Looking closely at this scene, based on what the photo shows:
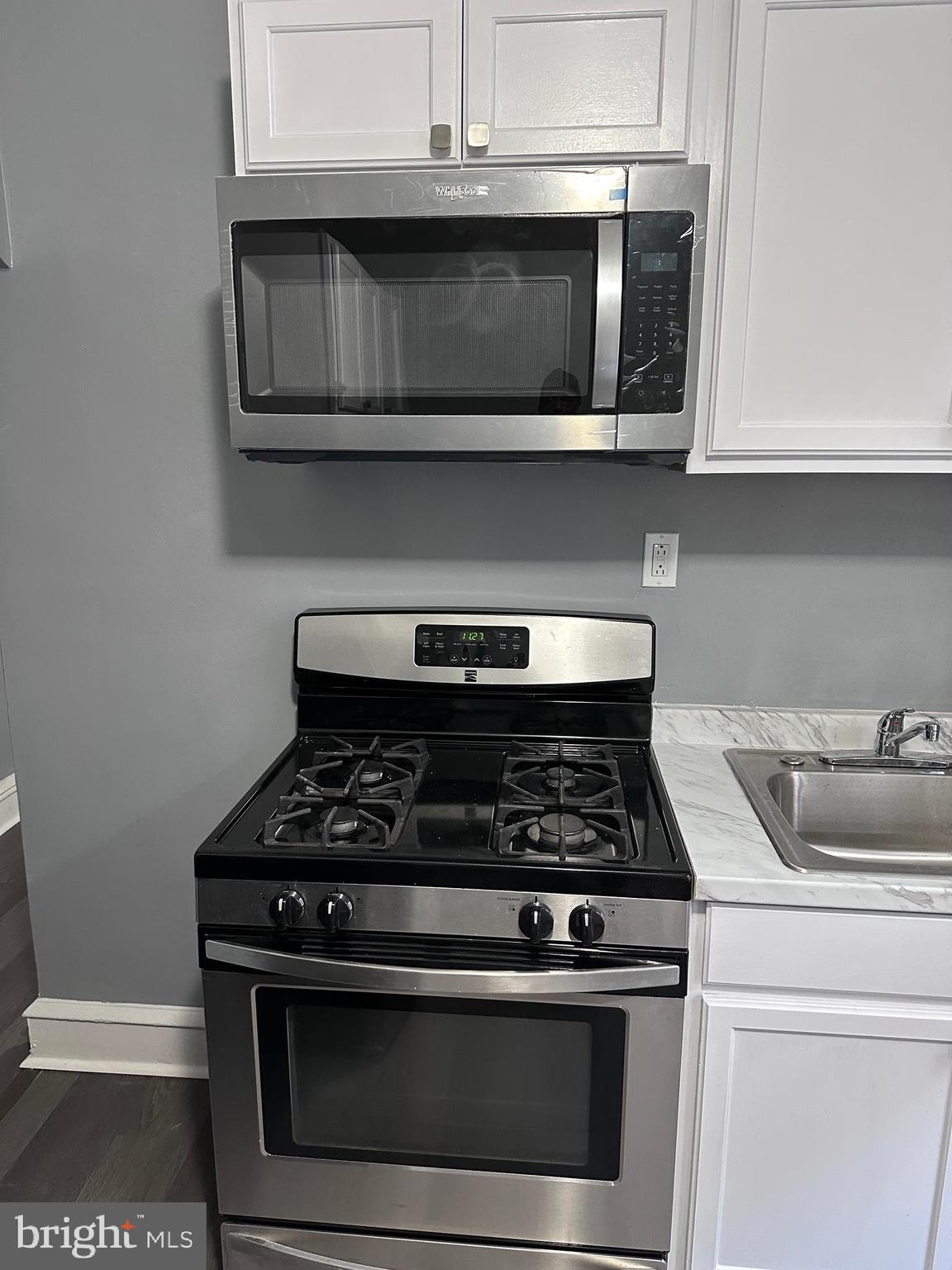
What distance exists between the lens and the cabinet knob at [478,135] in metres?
1.35

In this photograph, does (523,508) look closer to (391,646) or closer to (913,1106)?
(391,646)

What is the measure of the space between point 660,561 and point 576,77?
2.77 ft

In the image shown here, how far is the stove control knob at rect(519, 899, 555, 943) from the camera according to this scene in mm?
1275

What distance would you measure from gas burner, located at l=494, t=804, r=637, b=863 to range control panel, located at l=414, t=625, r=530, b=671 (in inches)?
14.2

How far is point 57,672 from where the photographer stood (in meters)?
→ 1.98

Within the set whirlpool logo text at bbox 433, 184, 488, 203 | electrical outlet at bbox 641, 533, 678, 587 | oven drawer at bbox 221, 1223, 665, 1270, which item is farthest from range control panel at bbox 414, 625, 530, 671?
oven drawer at bbox 221, 1223, 665, 1270

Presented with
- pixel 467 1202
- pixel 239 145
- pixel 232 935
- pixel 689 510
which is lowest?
pixel 467 1202

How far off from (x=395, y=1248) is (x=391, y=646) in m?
1.02

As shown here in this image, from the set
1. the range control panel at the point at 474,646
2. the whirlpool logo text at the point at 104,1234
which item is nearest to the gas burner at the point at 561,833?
the range control panel at the point at 474,646

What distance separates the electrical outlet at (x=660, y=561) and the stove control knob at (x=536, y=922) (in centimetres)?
75

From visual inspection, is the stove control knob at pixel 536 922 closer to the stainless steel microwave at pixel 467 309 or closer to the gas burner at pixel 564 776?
the gas burner at pixel 564 776

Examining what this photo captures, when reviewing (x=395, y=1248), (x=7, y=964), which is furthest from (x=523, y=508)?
(x=7, y=964)

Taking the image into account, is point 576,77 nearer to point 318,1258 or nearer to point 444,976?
point 444,976

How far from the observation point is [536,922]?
4.18 ft
